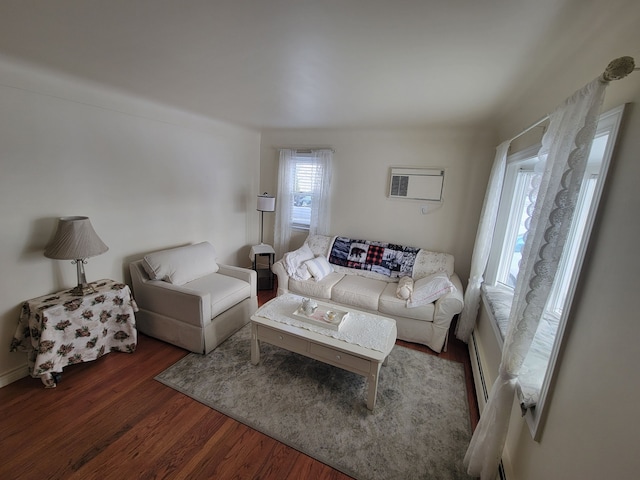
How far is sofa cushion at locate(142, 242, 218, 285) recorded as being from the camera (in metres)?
2.60

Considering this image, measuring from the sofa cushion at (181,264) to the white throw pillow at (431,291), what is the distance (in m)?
2.30

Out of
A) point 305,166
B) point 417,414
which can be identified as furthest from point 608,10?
point 305,166

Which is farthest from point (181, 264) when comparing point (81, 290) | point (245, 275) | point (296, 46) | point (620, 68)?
point (620, 68)

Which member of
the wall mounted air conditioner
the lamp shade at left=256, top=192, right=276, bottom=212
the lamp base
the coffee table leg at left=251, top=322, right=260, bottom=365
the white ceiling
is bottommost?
the coffee table leg at left=251, top=322, right=260, bottom=365

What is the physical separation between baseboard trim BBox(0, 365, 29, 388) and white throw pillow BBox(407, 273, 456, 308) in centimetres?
333

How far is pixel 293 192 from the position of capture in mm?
4145

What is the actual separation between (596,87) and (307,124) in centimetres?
291

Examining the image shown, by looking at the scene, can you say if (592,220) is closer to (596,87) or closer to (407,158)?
(596,87)

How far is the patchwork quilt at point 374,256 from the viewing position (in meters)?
3.36

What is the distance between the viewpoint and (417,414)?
1.95 metres

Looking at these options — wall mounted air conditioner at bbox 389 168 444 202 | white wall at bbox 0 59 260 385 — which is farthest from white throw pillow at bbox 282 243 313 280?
wall mounted air conditioner at bbox 389 168 444 202

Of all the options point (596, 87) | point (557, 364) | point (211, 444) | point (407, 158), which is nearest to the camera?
point (596, 87)

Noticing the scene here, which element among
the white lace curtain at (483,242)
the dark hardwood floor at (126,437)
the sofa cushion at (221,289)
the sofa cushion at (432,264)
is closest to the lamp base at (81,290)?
the dark hardwood floor at (126,437)

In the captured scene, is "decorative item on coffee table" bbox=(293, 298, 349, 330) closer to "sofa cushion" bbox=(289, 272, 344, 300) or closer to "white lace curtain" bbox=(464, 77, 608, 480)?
"sofa cushion" bbox=(289, 272, 344, 300)
